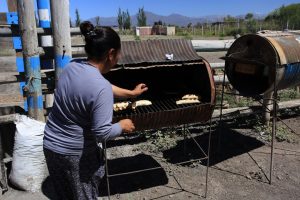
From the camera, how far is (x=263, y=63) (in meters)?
4.37

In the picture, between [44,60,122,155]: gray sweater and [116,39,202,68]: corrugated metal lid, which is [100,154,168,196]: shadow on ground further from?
[44,60,122,155]: gray sweater

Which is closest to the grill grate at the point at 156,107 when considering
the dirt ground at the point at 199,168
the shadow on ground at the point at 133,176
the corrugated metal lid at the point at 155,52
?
the corrugated metal lid at the point at 155,52

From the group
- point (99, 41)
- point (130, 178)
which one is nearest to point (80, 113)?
point (99, 41)

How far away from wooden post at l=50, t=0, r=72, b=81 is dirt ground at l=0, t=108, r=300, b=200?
1562 millimetres

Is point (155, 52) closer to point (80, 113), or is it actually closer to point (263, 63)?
point (263, 63)

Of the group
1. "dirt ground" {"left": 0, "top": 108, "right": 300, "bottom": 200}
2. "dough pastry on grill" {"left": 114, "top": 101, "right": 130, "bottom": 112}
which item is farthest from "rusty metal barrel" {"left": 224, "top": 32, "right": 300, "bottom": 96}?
"dough pastry on grill" {"left": 114, "top": 101, "right": 130, "bottom": 112}

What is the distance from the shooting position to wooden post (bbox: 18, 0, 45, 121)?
4145 mm

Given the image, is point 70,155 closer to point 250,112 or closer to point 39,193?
point 39,193

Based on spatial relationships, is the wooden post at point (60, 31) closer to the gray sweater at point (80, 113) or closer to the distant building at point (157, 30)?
the gray sweater at point (80, 113)

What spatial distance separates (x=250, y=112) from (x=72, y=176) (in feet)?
14.9

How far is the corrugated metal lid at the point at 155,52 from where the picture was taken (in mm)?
3916

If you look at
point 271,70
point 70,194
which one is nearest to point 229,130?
point 271,70

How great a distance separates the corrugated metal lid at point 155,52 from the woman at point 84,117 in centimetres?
120

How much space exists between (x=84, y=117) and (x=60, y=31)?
2193 mm
